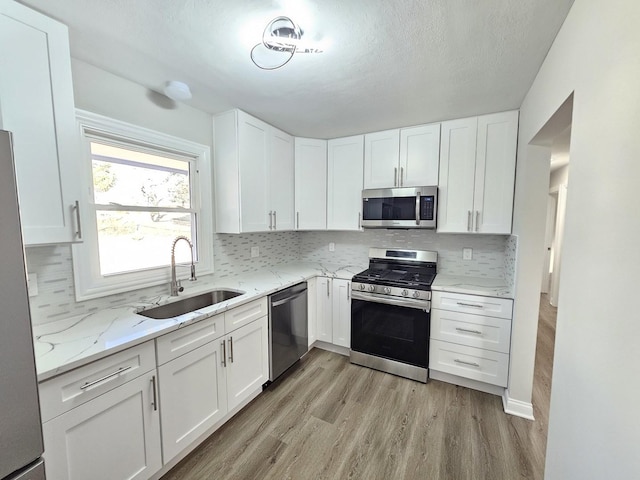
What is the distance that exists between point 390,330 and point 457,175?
62.6 inches

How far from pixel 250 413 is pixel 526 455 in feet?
6.20

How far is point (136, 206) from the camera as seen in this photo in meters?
1.84

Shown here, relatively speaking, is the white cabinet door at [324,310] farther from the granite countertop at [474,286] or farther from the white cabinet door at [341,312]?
the granite countertop at [474,286]

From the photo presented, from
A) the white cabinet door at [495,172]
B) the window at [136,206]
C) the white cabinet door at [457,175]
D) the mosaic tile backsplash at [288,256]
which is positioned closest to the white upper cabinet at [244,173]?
the window at [136,206]

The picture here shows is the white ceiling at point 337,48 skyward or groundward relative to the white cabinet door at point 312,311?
skyward

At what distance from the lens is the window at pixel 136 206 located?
161 centimetres

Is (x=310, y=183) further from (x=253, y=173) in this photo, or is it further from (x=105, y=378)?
(x=105, y=378)

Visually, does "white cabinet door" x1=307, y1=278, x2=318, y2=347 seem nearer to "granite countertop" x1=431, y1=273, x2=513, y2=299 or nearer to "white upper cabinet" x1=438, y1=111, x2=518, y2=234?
"granite countertop" x1=431, y1=273, x2=513, y2=299

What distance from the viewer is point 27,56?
3.69 feet

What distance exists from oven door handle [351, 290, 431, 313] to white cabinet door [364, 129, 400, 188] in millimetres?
1144

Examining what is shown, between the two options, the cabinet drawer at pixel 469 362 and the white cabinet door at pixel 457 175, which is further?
the white cabinet door at pixel 457 175

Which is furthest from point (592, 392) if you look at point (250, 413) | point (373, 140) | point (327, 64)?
point (373, 140)

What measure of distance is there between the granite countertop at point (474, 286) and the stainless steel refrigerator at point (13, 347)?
96.3 inches

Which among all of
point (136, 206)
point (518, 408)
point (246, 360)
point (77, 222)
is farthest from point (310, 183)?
point (518, 408)
